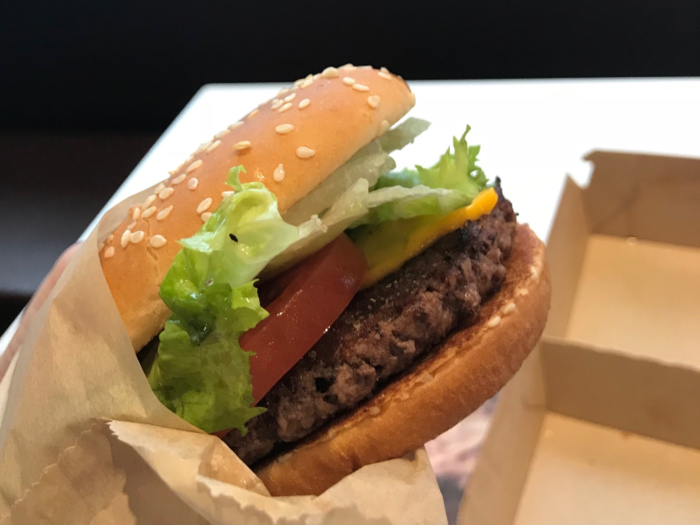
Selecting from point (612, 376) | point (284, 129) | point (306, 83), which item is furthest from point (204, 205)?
point (612, 376)

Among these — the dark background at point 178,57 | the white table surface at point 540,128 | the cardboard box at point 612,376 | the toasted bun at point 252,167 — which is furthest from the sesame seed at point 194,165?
the dark background at point 178,57

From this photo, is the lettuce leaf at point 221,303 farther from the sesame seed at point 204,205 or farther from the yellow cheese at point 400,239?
the yellow cheese at point 400,239

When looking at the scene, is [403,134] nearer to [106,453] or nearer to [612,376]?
[612,376]

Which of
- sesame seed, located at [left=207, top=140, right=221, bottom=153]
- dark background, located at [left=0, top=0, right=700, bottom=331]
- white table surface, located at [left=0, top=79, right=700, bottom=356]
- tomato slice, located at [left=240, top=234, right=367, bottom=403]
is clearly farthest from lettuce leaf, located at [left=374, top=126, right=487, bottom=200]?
dark background, located at [left=0, top=0, right=700, bottom=331]

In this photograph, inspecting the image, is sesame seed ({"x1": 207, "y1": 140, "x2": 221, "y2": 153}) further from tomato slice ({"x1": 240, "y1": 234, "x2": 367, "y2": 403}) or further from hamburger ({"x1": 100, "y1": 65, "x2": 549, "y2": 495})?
tomato slice ({"x1": 240, "y1": 234, "x2": 367, "y2": 403})

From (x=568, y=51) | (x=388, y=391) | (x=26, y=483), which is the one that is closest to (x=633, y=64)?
(x=568, y=51)

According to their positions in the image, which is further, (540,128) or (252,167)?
(540,128)
